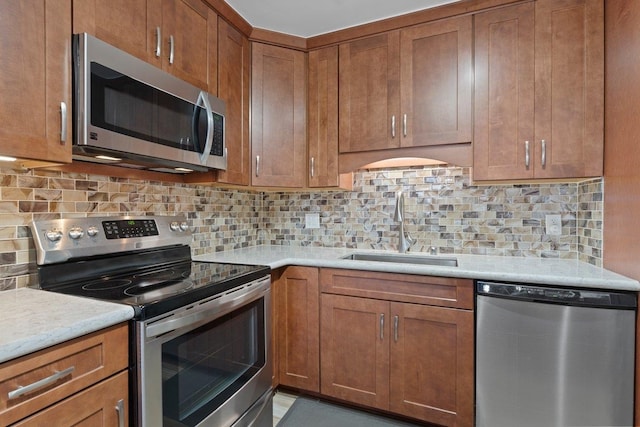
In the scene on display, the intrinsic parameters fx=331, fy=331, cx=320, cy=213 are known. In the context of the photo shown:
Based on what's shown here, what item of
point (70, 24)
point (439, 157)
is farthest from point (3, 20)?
point (439, 157)

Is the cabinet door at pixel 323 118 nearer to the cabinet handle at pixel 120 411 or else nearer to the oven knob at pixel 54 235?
the oven knob at pixel 54 235

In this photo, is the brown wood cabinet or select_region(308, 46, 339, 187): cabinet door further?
select_region(308, 46, 339, 187): cabinet door

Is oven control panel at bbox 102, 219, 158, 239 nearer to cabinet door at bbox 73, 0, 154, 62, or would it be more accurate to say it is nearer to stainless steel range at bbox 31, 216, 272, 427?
stainless steel range at bbox 31, 216, 272, 427

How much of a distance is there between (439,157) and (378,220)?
0.65 m

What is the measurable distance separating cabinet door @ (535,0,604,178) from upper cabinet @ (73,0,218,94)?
Answer: 1.76 metres

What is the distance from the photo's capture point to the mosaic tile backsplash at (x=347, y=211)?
52.0 inches

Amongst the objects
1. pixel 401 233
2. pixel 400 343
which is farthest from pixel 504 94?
pixel 400 343

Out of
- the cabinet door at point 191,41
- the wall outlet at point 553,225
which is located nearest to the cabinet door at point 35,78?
the cabinet door at point 191,41

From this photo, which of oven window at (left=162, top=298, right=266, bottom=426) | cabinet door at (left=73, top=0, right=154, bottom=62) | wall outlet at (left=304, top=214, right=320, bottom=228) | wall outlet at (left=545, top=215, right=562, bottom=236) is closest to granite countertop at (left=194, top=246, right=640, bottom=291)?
wall outlet at (left=545, top=215, right=562, bottom=236)

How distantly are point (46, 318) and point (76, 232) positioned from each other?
A: 0.57 meters

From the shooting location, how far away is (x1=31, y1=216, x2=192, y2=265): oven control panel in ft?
4.28

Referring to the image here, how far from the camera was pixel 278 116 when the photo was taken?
222 centimetres

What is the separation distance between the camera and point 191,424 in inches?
48.7

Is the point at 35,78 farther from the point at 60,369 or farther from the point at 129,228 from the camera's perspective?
the point at 60,369
